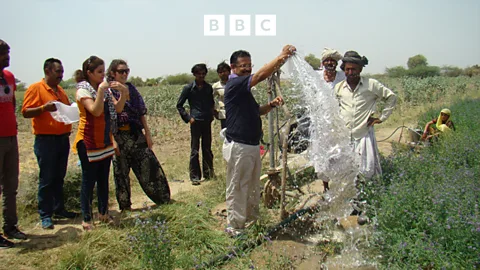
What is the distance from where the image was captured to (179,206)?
165 inches

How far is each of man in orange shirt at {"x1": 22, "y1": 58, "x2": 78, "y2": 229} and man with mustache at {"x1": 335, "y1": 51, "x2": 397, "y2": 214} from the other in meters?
3.09

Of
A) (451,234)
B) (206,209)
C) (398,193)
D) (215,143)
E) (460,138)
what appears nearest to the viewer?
(451,234)

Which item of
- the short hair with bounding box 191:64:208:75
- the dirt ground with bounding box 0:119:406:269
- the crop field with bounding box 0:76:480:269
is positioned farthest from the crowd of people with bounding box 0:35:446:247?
the short hair with bounding box 191:64:208:75

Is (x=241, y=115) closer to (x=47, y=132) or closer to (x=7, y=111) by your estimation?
(x=47, y=132)

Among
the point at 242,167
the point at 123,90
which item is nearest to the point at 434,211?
the point at 242,167

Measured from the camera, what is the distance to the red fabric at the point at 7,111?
11.3 ft

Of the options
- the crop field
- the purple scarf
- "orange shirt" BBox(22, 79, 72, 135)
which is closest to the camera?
the crop field

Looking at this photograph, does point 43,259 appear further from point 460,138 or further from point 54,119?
point 460,138

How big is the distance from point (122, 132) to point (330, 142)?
233cm

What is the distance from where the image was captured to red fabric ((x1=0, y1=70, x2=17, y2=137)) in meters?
3.45

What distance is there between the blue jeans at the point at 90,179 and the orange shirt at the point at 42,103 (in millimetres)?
403

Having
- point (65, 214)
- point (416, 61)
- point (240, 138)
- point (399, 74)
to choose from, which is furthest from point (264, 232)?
point (416, 61)

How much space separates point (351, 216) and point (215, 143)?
541cm

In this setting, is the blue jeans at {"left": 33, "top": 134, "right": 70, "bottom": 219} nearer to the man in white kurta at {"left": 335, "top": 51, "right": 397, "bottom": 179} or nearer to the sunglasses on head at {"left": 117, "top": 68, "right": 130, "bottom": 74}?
the sunglasses on head at {"left": 117, "top": 68, "right": 130, "bottom": 74}
